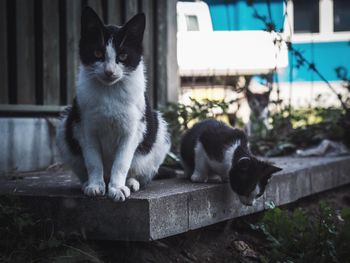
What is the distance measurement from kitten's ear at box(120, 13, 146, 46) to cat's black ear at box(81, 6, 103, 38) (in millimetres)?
143

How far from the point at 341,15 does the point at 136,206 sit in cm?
1184

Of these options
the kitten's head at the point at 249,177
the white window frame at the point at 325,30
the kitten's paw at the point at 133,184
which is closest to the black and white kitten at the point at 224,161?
the kitten's head at the point at 249,177

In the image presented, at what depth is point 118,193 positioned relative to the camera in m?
3.05

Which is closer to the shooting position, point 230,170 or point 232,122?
point 230,170

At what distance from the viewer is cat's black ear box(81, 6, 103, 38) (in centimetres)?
311

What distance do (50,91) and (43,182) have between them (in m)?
1.46

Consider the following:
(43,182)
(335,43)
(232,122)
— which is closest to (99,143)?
(43,182)

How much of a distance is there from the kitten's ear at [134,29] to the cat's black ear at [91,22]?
143 mm

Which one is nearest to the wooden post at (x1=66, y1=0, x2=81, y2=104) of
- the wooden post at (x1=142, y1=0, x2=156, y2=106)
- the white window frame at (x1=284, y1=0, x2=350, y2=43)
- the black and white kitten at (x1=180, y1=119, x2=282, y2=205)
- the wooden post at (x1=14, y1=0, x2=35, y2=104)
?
the wooden post at (x1=14, y1=0, x2=35, y2=104)

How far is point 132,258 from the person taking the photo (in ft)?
10.2

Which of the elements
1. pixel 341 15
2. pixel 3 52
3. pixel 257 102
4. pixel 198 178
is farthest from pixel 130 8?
pixel 341 15

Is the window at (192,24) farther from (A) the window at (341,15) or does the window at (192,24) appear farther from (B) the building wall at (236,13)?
(A) the window at (341,15)

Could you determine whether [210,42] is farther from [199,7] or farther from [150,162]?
[150,162]

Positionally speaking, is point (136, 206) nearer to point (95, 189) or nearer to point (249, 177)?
point (95, 189)
